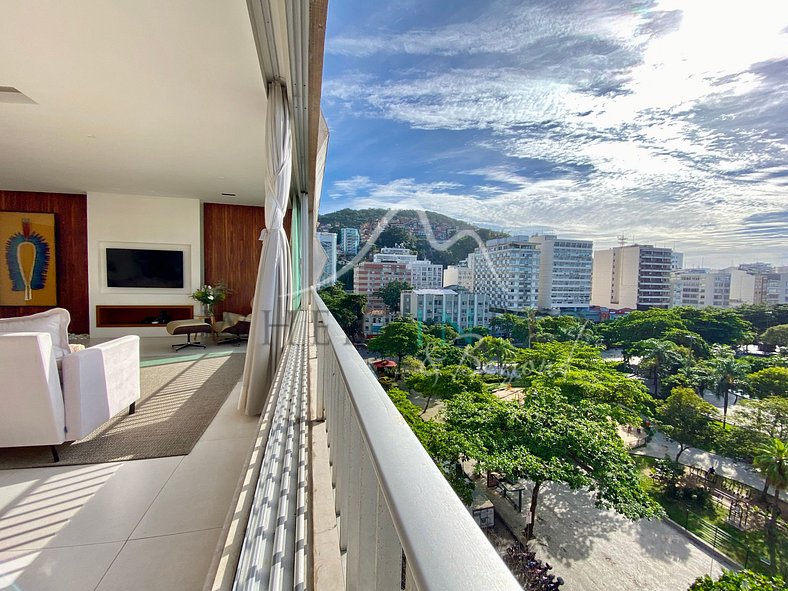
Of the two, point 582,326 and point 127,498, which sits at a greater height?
point 582,326

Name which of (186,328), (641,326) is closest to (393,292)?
(641,326)

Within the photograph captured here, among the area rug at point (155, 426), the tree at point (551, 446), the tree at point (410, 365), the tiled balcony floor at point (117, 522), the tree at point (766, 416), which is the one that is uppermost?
the tree at point (766, 416)

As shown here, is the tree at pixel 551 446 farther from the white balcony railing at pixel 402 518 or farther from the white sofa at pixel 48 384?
the white sofa at pixel 48 384

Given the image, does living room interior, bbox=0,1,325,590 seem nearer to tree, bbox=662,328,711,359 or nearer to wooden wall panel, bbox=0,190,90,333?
wooden wall panel, bbox=0,190,90,333

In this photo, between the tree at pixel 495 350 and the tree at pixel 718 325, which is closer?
the tree at pixel 718 325

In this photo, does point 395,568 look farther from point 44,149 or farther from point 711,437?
point 44,149

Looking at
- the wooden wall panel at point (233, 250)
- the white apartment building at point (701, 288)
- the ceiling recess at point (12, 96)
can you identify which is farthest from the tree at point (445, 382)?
the wooden wall panel at point (233, 250)

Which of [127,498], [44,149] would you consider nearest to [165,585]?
[127,498]
